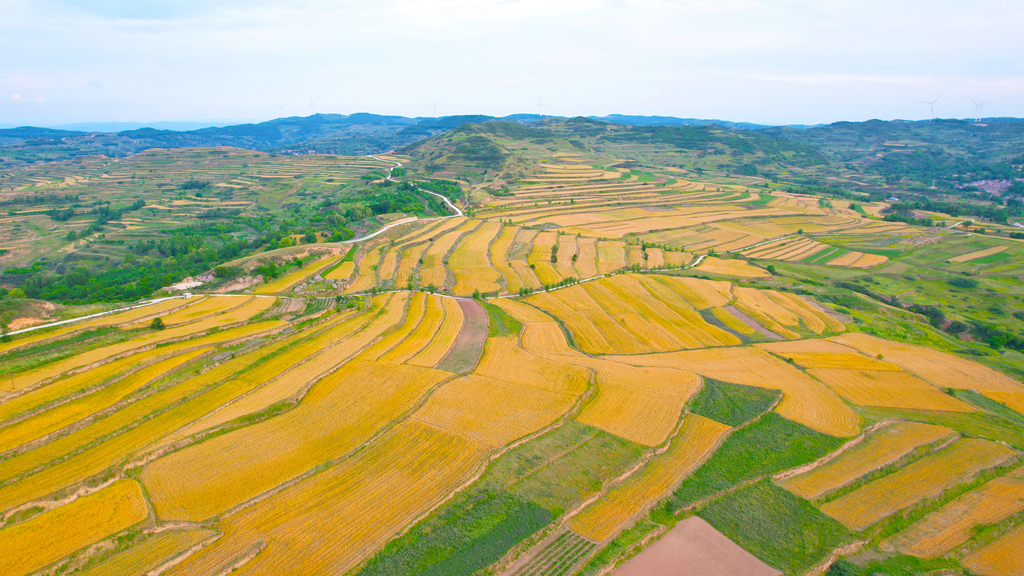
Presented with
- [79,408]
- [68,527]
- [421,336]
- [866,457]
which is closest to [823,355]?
[866,457]

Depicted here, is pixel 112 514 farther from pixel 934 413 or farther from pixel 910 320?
pixel 910 320

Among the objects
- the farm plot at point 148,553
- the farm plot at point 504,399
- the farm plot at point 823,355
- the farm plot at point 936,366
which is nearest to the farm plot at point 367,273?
the farm plot at point 504,399

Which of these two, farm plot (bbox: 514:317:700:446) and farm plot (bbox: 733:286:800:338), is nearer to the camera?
farm plot (bbox: 514:317:700:446)

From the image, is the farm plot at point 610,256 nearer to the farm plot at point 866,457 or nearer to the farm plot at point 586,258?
the farm plot at point 586,258

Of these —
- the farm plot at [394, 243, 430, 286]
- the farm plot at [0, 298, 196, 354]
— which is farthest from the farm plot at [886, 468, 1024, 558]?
the farm plot at [0, 298, 196, 354]

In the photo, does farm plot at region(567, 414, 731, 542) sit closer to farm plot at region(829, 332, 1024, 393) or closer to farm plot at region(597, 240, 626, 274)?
farm plot at region(829, 332, 1024, 393)

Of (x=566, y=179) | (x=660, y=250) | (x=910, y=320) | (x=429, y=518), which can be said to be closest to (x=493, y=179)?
(x=566, y=179)
